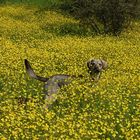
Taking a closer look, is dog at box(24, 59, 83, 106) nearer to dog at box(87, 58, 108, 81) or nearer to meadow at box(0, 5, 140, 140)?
meadow at box(0, 5, 140, 140)

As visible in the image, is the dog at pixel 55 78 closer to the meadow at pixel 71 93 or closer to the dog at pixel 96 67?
the dog at pixel 96 67

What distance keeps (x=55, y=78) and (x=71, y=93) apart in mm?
656

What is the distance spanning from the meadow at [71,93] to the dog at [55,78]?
18 centimetres

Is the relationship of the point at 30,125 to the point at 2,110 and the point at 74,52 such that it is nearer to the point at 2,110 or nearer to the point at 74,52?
the point at 2,110

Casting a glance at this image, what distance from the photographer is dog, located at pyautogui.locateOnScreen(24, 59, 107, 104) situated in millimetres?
11430

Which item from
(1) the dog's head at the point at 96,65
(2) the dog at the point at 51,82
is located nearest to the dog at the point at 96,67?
(1) the dog's head at the point at 96,65

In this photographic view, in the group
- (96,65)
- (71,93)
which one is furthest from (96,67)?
(71,93)

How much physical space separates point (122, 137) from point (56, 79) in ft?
12.3

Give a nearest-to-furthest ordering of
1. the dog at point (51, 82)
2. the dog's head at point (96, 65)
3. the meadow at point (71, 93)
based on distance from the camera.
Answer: the meadow at point (71, 93), the dog at point (51, 82), the dog's head at point (96, 65)

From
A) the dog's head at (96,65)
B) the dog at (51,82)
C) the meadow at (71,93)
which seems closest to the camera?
the meadow at (71,93)

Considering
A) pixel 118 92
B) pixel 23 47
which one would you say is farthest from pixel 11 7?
pixel 118 92

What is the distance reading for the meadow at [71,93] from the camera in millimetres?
8609

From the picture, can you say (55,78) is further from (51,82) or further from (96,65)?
(96,65)

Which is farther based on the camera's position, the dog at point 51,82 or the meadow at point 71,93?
the dog at point 51,82
